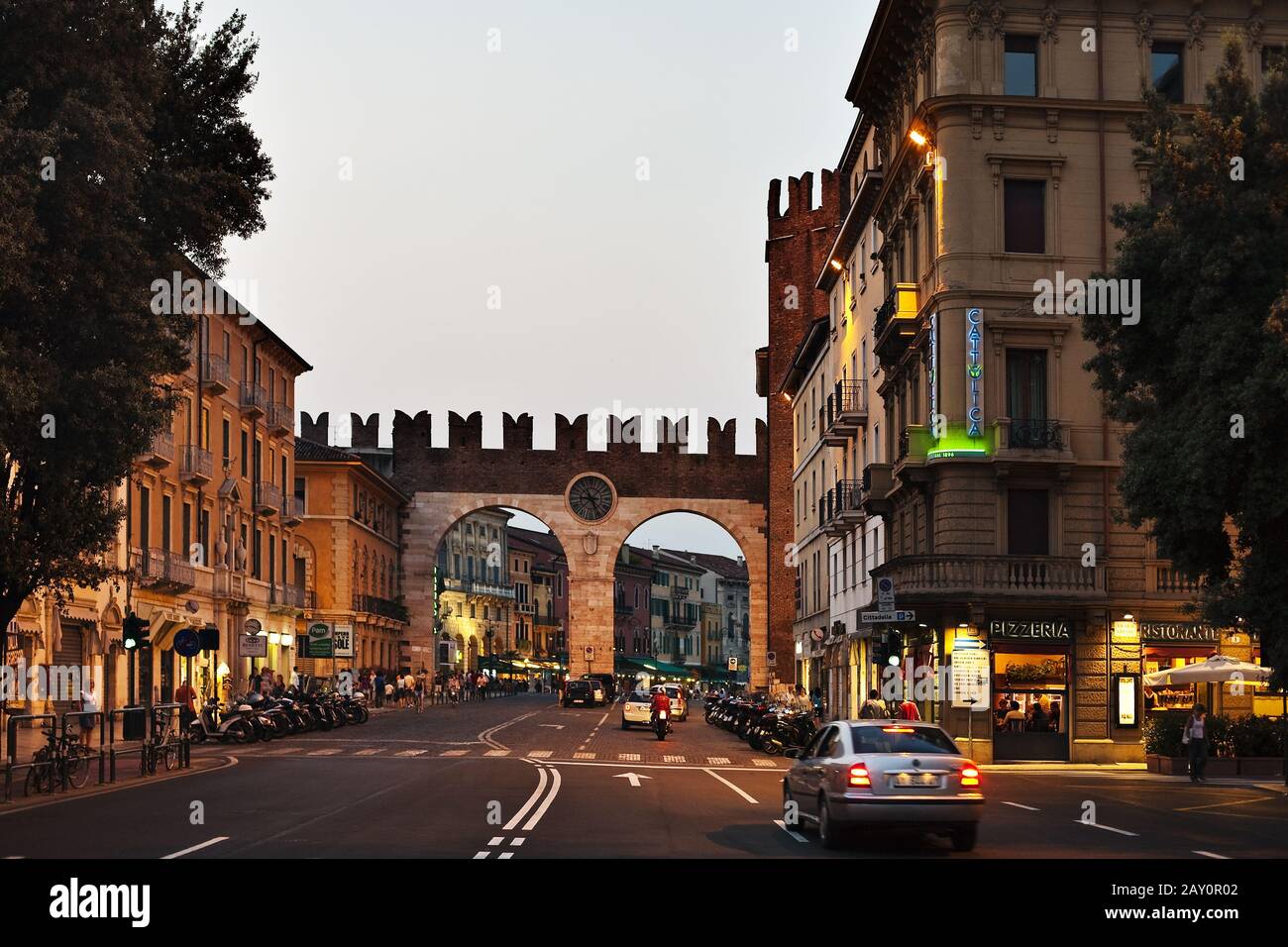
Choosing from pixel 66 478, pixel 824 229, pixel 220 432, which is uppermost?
pixel 824 229

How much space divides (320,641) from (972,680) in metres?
25.1

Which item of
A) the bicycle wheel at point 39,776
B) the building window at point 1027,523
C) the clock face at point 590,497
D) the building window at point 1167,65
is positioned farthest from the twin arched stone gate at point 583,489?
the bicycle wheel at point 39,776

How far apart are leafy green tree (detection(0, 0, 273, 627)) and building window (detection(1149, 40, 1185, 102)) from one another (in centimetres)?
2110

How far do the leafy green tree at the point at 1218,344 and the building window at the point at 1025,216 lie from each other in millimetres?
11757

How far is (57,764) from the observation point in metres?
24.8

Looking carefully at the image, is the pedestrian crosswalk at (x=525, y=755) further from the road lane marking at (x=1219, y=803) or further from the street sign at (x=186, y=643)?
the road lane marking at (x=1219, y=803)

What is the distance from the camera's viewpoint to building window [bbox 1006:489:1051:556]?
122 feet

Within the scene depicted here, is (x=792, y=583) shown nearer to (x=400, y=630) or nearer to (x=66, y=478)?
(x=400, y=630)

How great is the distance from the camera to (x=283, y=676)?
67.8 m

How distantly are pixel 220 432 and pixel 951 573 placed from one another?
95.7 ft

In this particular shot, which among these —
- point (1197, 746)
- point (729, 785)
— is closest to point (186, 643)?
point (729, 785)
